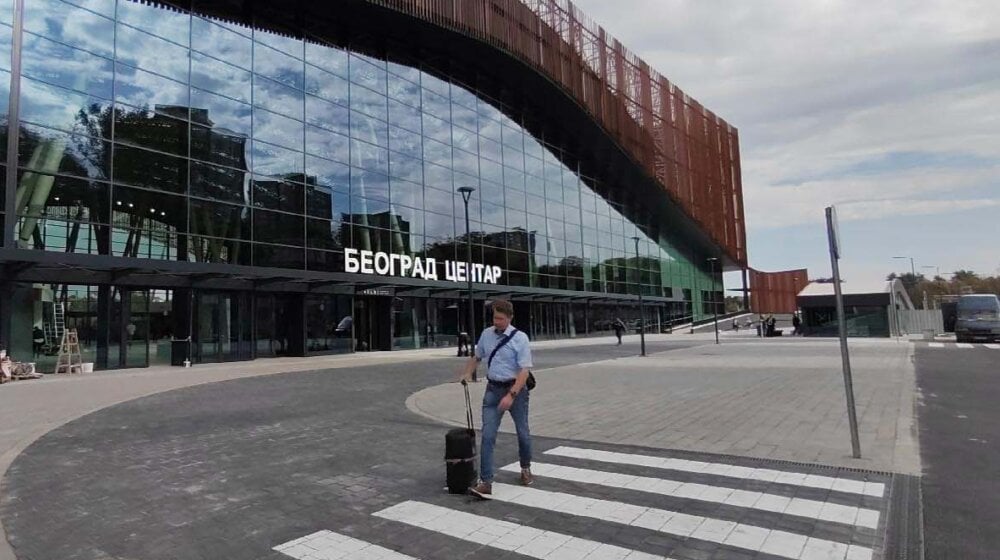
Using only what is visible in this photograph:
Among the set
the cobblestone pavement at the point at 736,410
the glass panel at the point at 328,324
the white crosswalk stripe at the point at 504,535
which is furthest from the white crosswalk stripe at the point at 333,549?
the glass panel at the point at 328,324

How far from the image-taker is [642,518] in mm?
4660

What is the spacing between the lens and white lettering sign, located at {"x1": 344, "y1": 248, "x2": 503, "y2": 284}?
28.3 metres

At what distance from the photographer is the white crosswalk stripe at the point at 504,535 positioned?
13.0 feet

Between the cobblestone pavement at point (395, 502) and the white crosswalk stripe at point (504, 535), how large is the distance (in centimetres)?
2

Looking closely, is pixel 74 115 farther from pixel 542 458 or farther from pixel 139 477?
pixel 542 458

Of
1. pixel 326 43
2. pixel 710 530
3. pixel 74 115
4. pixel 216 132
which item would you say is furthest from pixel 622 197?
pixel 710 530

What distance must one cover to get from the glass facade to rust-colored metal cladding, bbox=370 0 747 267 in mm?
4080

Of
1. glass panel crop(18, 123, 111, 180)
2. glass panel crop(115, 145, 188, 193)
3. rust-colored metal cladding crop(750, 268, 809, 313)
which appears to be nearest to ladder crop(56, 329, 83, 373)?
glass panel crop(18, 123, 111, 180)

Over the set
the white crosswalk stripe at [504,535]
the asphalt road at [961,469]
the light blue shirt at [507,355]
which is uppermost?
the light blue shirt at [507,355]

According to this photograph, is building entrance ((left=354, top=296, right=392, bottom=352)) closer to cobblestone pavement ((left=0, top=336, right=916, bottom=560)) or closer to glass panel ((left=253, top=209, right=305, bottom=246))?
glass panel ((left=253, top=209, right=305, bottom=246))

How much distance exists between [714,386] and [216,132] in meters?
20.7

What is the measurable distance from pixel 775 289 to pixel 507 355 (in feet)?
265

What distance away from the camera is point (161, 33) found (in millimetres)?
22547

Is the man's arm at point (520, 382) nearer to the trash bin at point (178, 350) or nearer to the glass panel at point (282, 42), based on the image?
the trash bin at point (178, 350)
